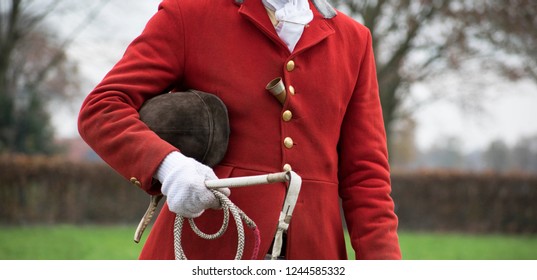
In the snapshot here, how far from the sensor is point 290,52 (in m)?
2.42

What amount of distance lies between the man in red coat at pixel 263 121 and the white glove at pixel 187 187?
43 millimetres

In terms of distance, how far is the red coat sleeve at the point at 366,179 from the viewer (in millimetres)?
2416

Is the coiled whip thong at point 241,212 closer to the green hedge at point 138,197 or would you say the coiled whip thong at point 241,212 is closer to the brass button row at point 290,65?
the brass button row at point 290,65

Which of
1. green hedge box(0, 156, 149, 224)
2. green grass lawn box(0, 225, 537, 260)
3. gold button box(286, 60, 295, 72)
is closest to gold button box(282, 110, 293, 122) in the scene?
gold button box(286, 60, 295, 72)

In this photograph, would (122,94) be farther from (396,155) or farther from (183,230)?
(396,155)

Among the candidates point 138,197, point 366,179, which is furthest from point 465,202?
point 366,179

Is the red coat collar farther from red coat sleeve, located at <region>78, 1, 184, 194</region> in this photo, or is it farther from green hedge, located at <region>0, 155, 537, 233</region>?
green hedge, located at <region>0, 155, 537, 233</region>

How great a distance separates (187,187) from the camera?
200cm

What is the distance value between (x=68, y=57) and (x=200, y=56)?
20777 mm

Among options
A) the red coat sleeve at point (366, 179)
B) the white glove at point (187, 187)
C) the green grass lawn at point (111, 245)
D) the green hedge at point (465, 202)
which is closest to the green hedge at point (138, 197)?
the green hedge at point (465, 202)

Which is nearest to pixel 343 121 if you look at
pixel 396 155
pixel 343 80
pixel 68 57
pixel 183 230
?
pixel 343 80

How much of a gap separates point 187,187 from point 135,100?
39 centimetres

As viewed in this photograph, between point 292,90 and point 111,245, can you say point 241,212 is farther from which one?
point 111,245
